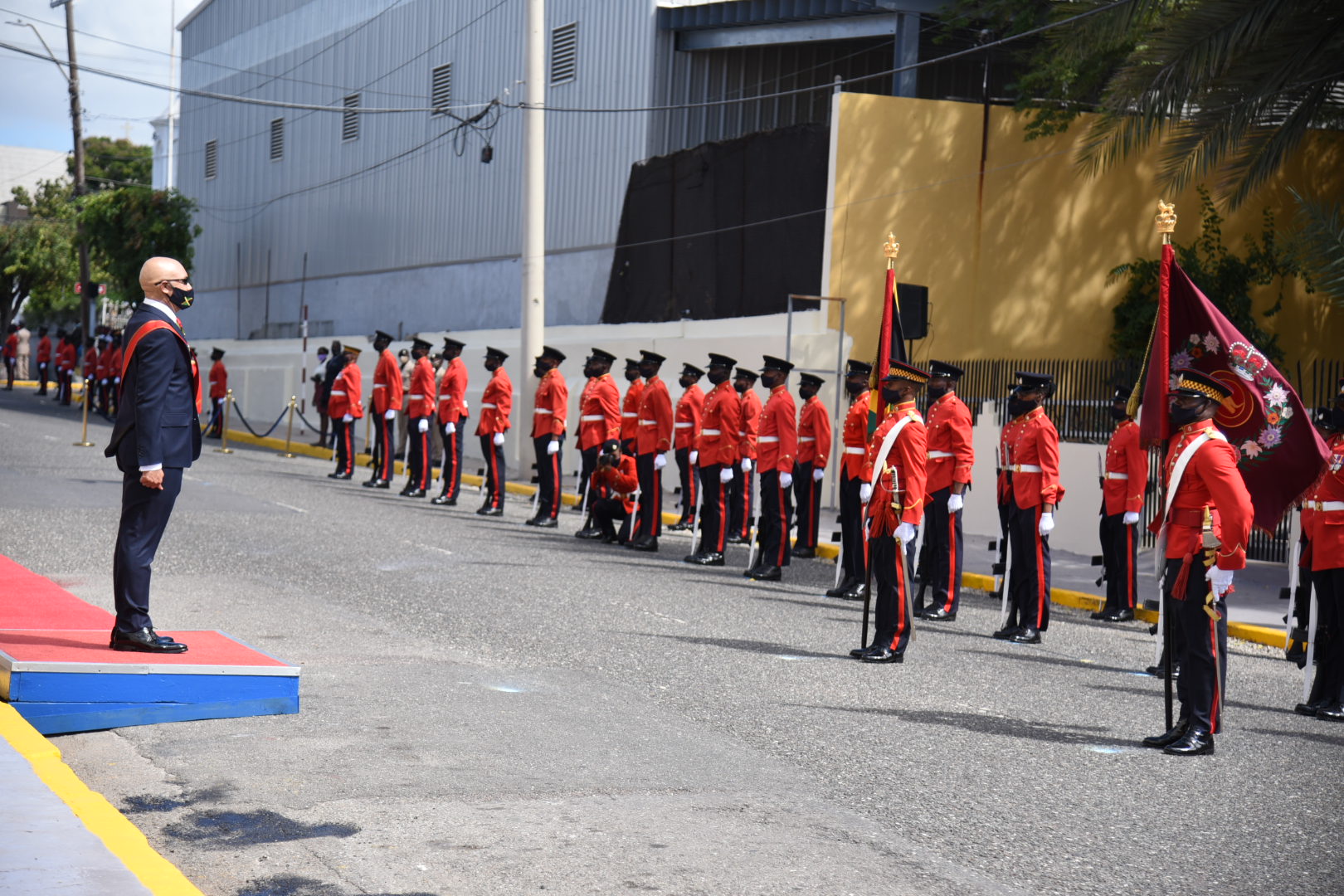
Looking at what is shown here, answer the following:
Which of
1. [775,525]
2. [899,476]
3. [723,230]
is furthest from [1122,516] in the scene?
[723,230]

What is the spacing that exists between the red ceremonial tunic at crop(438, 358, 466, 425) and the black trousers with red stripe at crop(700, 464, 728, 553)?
18.1 feet

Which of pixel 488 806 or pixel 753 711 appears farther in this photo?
pixel 753 711

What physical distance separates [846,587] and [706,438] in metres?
2.75

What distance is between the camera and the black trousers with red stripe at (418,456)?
2058cm

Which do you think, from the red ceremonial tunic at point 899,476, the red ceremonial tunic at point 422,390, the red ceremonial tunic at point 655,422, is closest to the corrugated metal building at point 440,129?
the red ceremonial tunic at point 422,390

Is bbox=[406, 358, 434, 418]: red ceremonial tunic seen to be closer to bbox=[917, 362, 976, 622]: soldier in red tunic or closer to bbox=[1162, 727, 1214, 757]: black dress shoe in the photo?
bbox=[917, 362, 976, 622]: soldier in red tunic

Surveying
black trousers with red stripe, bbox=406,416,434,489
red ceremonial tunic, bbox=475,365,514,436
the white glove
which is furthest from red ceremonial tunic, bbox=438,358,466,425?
the white glove

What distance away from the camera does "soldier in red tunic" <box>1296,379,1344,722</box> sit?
928cm

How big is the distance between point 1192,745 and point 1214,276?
15980 mm

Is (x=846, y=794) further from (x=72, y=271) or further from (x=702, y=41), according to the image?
(x=72, y=271)

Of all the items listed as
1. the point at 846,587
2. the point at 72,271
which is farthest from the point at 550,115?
the point at 72,271

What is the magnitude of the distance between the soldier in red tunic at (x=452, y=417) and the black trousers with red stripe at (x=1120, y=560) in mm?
9112

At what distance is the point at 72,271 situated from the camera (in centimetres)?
5619

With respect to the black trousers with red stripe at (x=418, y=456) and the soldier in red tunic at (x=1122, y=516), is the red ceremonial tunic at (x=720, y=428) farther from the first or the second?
the black trousers with red stripe at (x=418, y=456)
